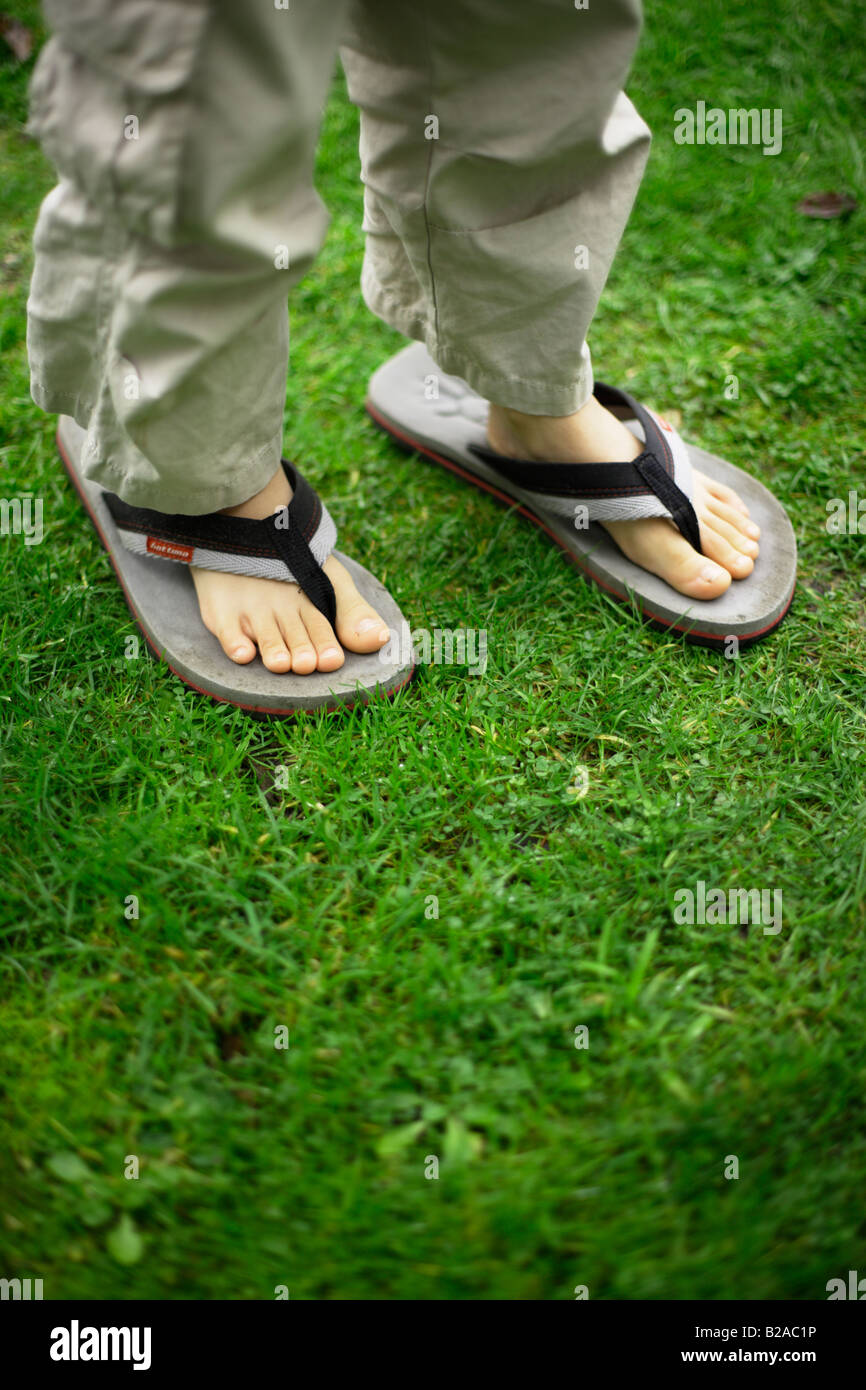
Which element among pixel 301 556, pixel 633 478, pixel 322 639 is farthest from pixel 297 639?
pixel 633 478

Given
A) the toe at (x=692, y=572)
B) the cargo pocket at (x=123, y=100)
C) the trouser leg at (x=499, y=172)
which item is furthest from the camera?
the toe at (x=692, y=572)

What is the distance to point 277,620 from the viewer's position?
164 cm

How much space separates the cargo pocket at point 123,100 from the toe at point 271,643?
0.67 metres

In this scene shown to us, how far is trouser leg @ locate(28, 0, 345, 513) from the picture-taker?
1017 mm

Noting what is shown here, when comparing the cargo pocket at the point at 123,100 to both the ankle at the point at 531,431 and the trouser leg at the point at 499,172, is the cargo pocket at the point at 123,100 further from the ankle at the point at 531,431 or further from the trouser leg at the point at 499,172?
the ankle at the point at 531,431

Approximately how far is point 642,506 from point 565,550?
0.21 meters

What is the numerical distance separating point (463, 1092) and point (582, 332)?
4.05 ft

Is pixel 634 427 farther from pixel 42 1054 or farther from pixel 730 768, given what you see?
pixel 42 1054

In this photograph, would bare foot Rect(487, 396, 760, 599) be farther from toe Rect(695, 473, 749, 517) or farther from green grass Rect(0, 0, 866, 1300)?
green grass Rect(0, 0, 866, 1300)

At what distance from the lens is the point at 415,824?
4.82ft

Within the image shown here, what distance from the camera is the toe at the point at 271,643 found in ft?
5.24

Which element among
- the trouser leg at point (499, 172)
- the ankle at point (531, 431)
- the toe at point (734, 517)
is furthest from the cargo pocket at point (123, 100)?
the toe at point (734, 517)

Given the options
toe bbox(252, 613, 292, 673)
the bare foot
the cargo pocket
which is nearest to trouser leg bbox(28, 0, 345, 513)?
the cargo pocket

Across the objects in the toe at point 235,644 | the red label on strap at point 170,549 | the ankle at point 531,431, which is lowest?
the toe at point 235,644
